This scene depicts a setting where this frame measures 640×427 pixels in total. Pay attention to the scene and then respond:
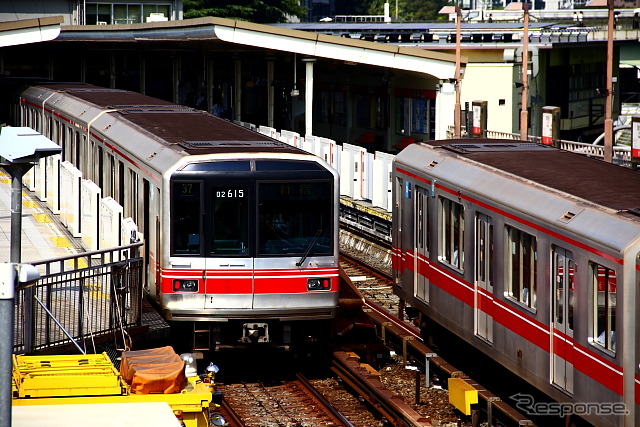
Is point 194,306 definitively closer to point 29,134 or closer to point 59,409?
point 29,134

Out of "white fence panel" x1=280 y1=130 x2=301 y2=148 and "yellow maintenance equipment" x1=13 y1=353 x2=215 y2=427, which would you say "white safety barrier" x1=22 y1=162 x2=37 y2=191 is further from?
"yellow maintenance equipment" x1=13 y1=353 x2=215 y2=427

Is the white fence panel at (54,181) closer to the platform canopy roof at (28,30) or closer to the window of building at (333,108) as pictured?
the platform canopy roof at (28,30)

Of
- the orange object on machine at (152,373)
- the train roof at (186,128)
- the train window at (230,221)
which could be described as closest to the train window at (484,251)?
the train roof at (186,128)

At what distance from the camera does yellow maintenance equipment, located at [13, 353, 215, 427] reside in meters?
8.09

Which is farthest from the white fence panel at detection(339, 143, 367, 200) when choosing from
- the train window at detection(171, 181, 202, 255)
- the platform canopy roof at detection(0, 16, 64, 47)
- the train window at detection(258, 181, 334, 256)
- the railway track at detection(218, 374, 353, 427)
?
the train window at detection(171, 181, 202, 255)

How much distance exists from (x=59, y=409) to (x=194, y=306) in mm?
4882

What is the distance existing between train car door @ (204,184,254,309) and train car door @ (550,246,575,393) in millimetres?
3634

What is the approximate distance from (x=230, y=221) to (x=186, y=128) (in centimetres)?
306

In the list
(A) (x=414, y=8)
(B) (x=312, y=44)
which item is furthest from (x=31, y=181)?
(A) (x=414, y=8)

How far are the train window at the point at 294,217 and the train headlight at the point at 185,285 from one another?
79cm

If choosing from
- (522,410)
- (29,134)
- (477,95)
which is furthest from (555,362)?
(477,95)

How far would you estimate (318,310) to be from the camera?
12.4 meters

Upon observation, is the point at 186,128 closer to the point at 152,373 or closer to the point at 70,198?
the point at 70,198

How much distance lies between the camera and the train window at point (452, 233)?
40.5 ft
